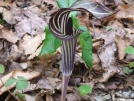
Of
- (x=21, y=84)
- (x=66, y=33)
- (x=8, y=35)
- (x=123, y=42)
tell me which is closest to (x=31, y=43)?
(x=8, y=35)

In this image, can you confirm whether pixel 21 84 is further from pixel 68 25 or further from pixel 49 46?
pixel 68 25

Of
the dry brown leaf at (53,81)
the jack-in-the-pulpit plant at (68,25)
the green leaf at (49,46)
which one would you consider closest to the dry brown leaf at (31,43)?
the dry brown leaf at (53,81)

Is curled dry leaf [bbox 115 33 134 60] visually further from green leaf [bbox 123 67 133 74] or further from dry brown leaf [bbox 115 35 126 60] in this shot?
green leaf [bbox 123 67 133 74]

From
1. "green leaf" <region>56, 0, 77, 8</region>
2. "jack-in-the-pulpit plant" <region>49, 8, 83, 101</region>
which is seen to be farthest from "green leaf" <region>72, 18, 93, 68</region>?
"jack-in-the-pulpit plant" <region>49, 8, 83, 101</region>

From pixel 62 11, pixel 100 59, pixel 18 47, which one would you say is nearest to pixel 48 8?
pixel 18 47

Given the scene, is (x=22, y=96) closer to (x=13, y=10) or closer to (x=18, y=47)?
(x=18, y=47)

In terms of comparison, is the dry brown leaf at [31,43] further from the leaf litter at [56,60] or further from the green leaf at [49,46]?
the green leaf at [49,46]
